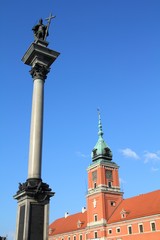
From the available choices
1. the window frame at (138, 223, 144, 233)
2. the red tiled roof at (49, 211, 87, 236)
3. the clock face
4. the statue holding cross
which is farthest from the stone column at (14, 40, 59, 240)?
the red tiled roof at (49, 211, 87, 236)

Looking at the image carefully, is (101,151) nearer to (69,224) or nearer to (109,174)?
(109,174)

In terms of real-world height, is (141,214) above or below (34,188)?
above

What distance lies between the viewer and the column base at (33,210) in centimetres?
1184

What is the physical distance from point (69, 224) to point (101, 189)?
745 inches

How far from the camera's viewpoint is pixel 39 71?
14.8 meters

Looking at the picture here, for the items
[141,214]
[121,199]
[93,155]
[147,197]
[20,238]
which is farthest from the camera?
[93,155]

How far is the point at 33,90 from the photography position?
14.7 m

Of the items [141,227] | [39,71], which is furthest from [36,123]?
[141,227]

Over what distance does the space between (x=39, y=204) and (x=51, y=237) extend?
67.1 m

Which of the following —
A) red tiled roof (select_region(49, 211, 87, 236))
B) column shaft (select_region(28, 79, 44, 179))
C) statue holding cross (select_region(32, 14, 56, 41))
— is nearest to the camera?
column shaft (select_region(28, 79, 44, 179))

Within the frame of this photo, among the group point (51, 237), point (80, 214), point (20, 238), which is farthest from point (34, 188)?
point (51, 237)

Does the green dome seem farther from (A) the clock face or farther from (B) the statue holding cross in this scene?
(B) the statue holding cross

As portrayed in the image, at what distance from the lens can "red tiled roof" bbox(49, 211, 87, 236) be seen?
214ft

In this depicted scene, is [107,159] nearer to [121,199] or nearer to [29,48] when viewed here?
[121,199]
